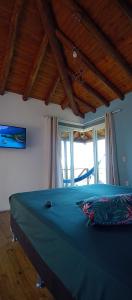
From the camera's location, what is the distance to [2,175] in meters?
3.69

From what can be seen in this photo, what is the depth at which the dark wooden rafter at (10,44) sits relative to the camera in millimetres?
2551

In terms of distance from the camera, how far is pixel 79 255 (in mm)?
731

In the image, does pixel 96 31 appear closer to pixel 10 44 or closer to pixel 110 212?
pixel 10 44

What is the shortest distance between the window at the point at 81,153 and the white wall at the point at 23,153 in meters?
0.76

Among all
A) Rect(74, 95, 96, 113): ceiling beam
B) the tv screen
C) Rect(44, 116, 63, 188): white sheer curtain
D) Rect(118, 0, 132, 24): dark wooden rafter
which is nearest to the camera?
Rect(118, 0, 132, 24): dark wooden rafter

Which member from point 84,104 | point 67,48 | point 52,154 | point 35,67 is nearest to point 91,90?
point 84,104

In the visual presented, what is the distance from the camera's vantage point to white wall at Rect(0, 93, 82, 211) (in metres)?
3.75

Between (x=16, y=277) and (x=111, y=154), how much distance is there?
2.95 metres

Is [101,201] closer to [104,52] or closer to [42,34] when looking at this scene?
[104,52]

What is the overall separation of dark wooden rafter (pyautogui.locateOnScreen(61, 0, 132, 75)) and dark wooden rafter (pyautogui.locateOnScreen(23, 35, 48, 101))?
0.74 metres

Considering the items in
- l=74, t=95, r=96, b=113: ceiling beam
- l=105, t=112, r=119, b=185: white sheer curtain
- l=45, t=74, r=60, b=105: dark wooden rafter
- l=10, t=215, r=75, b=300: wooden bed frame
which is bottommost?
l=10, t=215, r=75, b=300: wooden bed frame

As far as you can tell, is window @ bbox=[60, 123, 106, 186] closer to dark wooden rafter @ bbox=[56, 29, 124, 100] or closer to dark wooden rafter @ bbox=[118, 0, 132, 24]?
dark wooden rafter @ bbox=[56, 29, 124, 100]

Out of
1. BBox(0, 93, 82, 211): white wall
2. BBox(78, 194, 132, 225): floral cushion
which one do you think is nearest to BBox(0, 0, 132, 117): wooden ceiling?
BBox(0, 93, 82, 211): white wall

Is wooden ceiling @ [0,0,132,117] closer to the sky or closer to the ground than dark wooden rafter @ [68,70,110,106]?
closer to the sky
